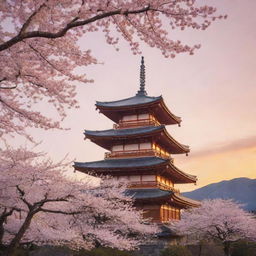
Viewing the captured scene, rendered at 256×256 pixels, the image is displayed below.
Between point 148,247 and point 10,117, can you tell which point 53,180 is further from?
point 148,247

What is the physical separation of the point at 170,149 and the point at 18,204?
69.3 feet

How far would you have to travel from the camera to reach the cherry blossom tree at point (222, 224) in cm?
2220

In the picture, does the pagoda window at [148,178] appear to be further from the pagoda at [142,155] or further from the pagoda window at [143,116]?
the pagoda window at [143,116]

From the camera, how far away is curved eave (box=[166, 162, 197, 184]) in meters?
26.7

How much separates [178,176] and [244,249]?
7925 mm

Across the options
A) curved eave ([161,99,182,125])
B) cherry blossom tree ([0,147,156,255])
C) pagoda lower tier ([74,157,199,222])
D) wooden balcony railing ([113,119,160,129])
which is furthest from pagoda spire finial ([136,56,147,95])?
cherry blossom tree ([0,147,156,255])

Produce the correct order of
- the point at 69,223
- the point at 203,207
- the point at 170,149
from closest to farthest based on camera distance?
the point at 69,223
the point at 203,207
the point at 170,149

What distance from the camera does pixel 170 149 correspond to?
3244 cm

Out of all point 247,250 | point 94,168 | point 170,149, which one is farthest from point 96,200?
point 170,149

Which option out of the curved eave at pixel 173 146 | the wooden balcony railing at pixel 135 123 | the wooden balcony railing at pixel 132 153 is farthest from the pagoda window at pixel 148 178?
the wooden balcony railing at pixel 135 123

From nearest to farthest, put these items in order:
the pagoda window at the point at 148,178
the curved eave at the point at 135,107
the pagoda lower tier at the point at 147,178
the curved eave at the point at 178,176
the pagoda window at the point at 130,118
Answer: the pagoda lower tier at the point at 147,178, the pagoda window at the point at 148,178, the curved eave at the point at 178,176, the curved eave at the point at 135,107, the pagoda window at the point at 130,118

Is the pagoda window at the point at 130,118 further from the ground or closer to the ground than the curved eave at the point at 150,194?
further from the ground

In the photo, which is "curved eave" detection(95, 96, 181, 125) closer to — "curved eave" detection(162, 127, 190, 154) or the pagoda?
the pagoda

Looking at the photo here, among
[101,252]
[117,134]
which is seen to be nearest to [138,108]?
[117,134]
